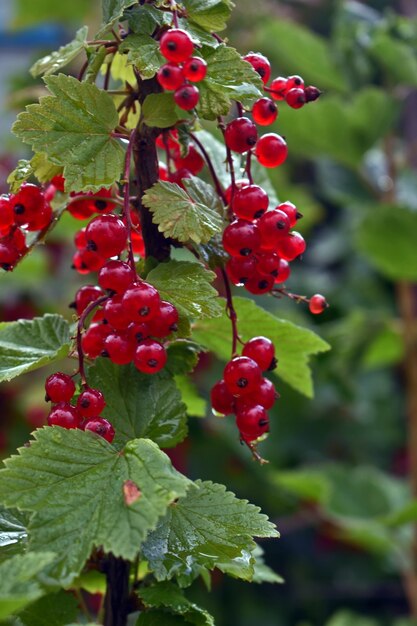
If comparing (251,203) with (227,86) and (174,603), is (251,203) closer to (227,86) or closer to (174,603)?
(227,86)

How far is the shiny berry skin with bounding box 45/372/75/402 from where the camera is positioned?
0.59m

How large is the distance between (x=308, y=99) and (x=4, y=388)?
1.50 metres

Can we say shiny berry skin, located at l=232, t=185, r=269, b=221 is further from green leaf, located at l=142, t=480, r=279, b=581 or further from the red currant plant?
green leaf, located at l=142, t=480, r=279, b=581

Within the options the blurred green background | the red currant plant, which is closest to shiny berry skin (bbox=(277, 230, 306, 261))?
the red currant plant

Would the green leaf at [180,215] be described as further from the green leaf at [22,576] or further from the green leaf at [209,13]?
the green leaf at [22,576]

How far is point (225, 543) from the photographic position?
562mm

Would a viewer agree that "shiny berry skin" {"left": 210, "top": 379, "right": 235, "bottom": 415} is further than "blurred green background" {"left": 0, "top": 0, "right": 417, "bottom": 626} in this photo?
No

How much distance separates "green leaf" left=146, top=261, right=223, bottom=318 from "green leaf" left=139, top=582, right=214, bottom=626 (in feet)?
0.63

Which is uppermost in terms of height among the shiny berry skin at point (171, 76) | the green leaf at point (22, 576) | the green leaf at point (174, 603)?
the shiny berry skin at point (171, 76)

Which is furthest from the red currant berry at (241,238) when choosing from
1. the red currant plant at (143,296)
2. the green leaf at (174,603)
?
the green leaf at (174,603)

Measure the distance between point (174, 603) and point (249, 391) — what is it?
0.16 m

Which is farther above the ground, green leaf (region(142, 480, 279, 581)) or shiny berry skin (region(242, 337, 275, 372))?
shiny berry skin (region(242, 337, 275, 372))

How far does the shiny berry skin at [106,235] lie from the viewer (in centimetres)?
59

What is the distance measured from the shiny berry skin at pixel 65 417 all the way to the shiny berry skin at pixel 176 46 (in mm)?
242
